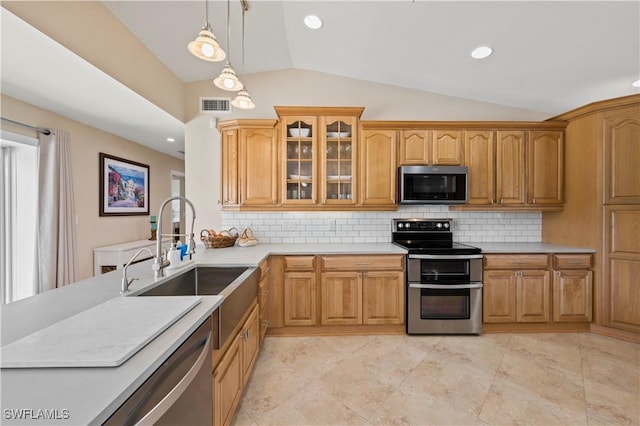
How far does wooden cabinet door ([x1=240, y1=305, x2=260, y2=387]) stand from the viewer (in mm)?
1708

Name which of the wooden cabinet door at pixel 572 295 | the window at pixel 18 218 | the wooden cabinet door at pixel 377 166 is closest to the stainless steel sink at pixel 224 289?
the wooden cabinet door at pixel 377 166

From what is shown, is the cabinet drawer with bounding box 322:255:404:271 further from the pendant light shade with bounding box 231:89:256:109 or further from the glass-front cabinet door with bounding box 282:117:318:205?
the pendant light shade with bounding box 231:89:256:109

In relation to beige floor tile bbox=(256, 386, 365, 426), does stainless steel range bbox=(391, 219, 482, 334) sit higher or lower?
higher

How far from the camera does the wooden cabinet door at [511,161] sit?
9.79 feet

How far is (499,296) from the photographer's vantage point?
8.84ft

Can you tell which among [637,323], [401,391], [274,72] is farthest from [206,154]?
[637,323]

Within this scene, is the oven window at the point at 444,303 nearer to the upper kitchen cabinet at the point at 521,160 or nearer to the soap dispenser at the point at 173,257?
the upper kitchen cabinet at the point at 521,160

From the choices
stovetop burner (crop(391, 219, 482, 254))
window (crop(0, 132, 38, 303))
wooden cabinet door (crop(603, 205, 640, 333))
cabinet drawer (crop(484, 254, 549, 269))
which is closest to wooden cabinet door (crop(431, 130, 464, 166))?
stovetop burner (crop(391, 219, 482, 254))

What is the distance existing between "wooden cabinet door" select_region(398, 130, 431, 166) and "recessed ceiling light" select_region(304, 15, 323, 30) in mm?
1392

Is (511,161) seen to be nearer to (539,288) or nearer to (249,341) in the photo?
(539,288)

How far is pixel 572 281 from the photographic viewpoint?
8.89 feet

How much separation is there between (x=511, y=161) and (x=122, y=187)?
17.7 feet

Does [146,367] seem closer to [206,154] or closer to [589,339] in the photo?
[206,154]

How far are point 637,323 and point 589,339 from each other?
45 centimetres
